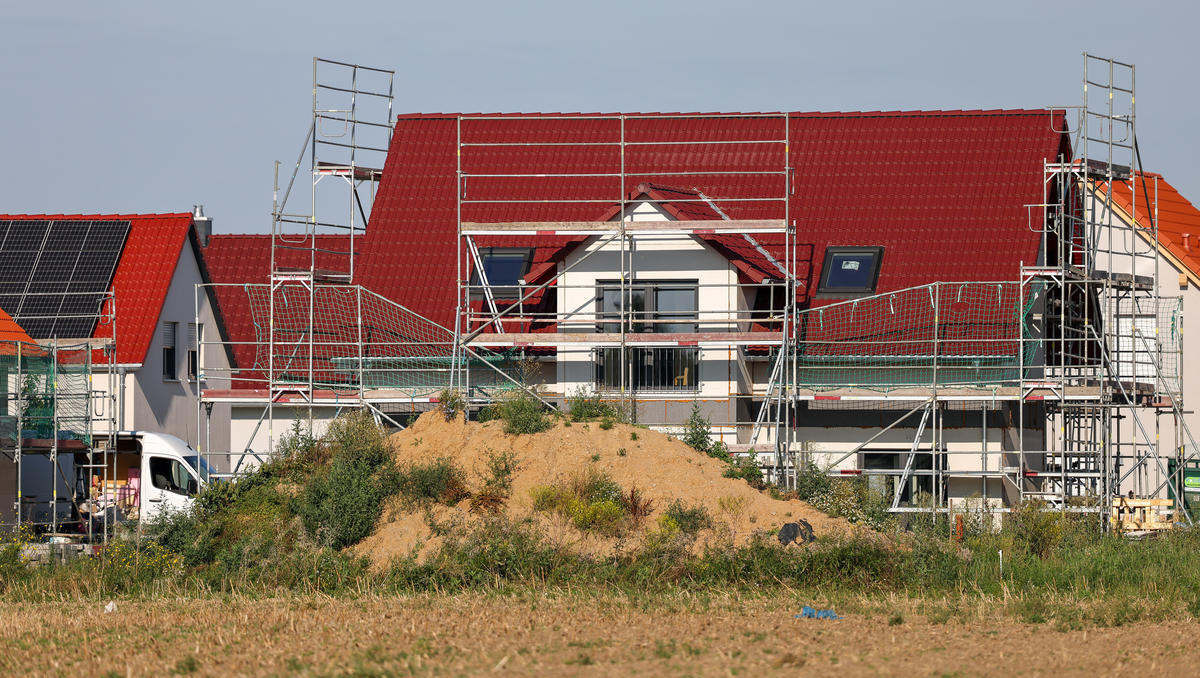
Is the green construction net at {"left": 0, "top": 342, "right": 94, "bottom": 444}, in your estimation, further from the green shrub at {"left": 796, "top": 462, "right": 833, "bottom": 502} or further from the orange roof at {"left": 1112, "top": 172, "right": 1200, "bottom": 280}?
the orange roof at {"left": 1112, "top": 172, "right": 1200, "bottom": 280}

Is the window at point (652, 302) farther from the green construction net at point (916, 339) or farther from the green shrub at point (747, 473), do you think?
the green shrub at point (747, 473)

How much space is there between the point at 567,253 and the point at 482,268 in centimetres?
170

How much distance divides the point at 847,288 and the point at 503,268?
6638mm

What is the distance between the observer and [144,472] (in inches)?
1099

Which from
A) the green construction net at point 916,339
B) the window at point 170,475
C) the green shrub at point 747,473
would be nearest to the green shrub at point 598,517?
the green shrub at point 747,473

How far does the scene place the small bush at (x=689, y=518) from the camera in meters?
21.3

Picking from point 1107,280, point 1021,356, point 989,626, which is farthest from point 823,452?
point 989,626

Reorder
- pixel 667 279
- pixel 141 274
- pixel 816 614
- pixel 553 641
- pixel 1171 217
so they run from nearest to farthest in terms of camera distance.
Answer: pixel 553 641
pixel 816 614
pixel 667 279
pixel 141 274
pixel 1171 217

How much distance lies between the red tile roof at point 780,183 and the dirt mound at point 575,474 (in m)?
5.52

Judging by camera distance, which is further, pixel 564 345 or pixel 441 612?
pixel 564 345

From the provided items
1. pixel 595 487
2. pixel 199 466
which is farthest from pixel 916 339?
pixel 199 466

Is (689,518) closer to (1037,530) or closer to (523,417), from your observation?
(523,417)

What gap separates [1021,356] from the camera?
25.8 metres

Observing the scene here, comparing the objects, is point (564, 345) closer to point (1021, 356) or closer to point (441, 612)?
point (1021, 356)
